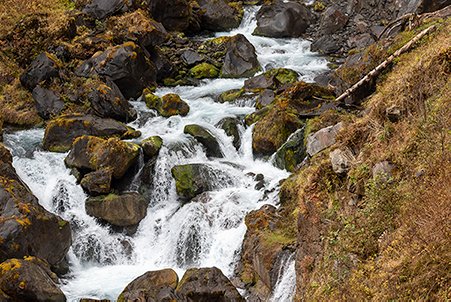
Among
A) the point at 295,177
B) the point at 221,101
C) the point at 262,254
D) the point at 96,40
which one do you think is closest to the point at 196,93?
the point at 221,101

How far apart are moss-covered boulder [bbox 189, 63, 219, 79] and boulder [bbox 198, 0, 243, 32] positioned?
642 centimetres

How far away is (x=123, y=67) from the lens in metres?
20.5

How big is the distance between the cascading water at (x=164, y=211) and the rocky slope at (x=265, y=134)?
16.2 inches

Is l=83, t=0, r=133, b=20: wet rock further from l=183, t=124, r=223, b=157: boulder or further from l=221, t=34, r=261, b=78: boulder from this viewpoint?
l=183, t=124, r=223, b=157: boulder

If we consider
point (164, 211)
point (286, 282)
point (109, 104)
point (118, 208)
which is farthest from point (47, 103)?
point (286, 282)

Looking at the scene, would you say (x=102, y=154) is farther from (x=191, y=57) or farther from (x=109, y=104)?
(x=191, y=57)

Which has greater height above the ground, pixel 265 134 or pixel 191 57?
pixel 265 134

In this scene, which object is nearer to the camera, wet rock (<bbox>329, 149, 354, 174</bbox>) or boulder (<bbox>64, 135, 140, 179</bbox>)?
wet rock (<bbox>329, 149, 354, 174</bbox>)

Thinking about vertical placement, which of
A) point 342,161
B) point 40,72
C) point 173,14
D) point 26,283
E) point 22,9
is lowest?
point 26,283

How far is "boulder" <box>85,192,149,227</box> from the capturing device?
569 inches

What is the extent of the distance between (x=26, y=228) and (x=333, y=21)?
21.2m

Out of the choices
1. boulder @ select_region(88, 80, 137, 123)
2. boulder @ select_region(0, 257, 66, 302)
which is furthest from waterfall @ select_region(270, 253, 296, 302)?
boulder @ select_region(88, 80, 137, 123)

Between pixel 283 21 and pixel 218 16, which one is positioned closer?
pixel 283 21

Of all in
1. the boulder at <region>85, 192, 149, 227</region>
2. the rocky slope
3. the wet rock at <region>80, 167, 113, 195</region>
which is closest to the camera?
the rocky slope
